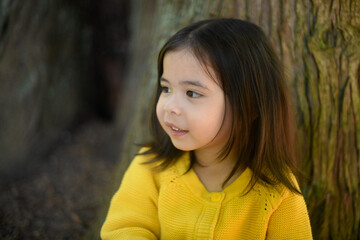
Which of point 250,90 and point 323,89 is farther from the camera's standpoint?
point 323,89

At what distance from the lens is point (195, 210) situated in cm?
185

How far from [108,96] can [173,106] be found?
3282mm

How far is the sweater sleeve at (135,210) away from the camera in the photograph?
6.18ft

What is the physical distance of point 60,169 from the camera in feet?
12.3

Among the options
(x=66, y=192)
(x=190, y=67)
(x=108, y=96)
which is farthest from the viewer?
(x=108, y=96)

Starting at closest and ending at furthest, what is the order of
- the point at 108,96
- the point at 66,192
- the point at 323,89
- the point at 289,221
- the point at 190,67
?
the point at 190,67, the point at 289,221, the point at 323,89, the point at 66,192, the point at 108,96

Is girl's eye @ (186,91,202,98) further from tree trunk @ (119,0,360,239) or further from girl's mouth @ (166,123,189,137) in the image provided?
tree trunk @ (119,0,360,239)

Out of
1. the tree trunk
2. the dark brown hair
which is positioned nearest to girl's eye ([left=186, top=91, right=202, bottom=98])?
the dark brown hair

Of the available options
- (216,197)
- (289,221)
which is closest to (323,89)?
(289,221)

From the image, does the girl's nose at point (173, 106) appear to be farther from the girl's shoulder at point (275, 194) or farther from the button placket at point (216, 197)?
the girl's shoulder at point (275, 194)

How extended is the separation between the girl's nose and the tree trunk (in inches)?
35.6

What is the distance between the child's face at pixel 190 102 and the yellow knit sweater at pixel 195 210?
0.31 meters

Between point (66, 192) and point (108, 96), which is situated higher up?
point (108, 96)

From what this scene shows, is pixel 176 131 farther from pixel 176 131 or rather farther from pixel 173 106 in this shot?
pixel 173 106
